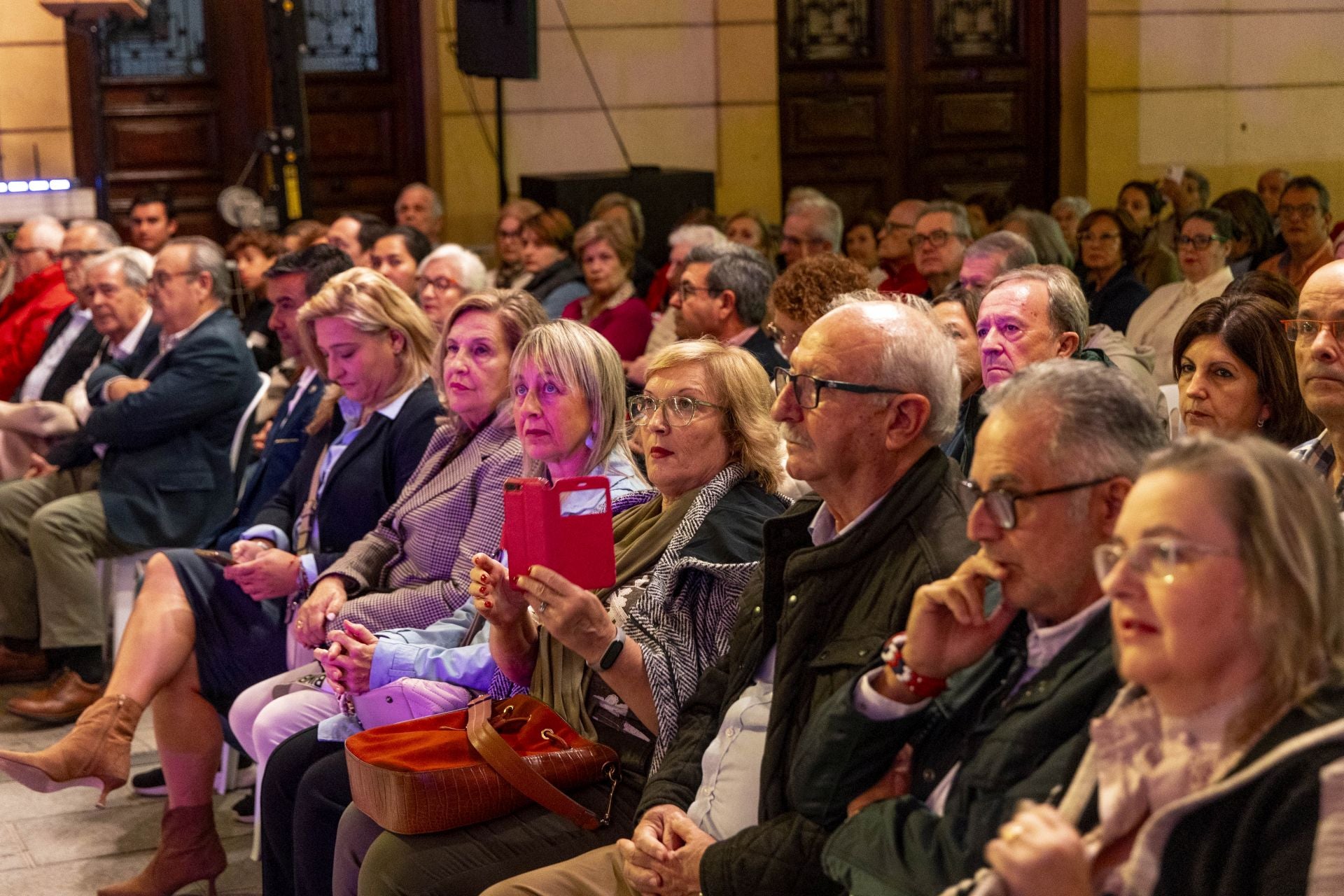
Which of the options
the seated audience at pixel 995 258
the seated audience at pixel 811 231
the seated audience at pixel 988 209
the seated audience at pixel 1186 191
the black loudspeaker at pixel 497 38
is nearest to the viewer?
the seated audience at pixel 995 258

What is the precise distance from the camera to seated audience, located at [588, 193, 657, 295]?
6945 mm

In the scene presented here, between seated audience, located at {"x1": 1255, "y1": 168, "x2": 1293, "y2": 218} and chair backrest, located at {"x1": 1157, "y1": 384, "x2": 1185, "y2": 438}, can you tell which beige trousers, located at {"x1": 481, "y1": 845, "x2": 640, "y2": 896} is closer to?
chair backrest, located at {"x1": 1157, "y1": 384, "x2": 1185, "y2": 438}

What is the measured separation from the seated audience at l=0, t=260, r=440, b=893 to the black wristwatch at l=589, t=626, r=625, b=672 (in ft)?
4.55

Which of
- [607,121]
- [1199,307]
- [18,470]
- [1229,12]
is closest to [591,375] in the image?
[1199,307]

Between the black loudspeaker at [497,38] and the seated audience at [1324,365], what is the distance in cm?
678

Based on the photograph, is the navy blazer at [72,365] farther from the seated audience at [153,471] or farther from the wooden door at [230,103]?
the wooden door at [230,103]

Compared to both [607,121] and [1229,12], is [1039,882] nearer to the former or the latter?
[607,121]

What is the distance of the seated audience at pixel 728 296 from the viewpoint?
4.91 m

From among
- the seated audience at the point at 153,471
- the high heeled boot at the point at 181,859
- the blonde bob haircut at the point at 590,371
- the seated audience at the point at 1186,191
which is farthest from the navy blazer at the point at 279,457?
the seated audience at the point at 1186,191

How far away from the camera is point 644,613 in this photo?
2.61 m

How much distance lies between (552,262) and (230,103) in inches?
151

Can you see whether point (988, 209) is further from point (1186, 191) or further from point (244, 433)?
point (244, 433)

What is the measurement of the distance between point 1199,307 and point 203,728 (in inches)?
93.9

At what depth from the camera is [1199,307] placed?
3.06 m
